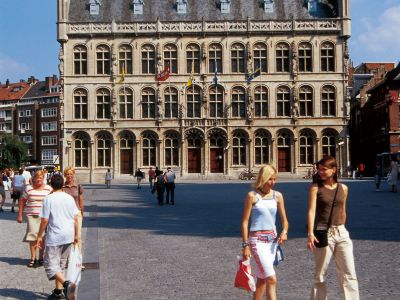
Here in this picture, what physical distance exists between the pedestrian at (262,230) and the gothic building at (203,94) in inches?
1933

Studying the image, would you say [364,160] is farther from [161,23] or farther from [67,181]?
[67,181]

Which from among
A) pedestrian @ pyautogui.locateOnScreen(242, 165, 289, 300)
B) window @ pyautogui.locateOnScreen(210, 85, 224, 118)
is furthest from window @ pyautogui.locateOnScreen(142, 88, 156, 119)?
pedestrian @ pyautogui.locateOnScreen(242, 165, 289, 300)

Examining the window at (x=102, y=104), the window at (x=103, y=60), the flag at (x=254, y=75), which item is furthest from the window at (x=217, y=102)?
the window at (x=103, y=60)

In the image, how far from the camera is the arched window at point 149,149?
187 ft

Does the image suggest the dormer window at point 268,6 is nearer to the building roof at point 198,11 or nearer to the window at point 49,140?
the building roof at point 198,11

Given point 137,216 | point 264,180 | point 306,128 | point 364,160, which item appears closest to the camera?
point 264,180

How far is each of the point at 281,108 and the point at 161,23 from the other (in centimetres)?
1278

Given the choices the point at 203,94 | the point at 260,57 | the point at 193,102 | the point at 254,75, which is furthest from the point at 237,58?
the point at 193,102

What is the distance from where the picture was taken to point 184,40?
57031mm

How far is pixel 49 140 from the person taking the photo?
10419cm

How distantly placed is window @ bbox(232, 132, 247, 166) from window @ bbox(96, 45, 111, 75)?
12532mm

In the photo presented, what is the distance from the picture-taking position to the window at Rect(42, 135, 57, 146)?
103262 millimetres

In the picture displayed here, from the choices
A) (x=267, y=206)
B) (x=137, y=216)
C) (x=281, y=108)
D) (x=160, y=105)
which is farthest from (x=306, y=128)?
(x=267, y=206)

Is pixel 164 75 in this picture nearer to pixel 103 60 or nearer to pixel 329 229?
pixel 103 60
